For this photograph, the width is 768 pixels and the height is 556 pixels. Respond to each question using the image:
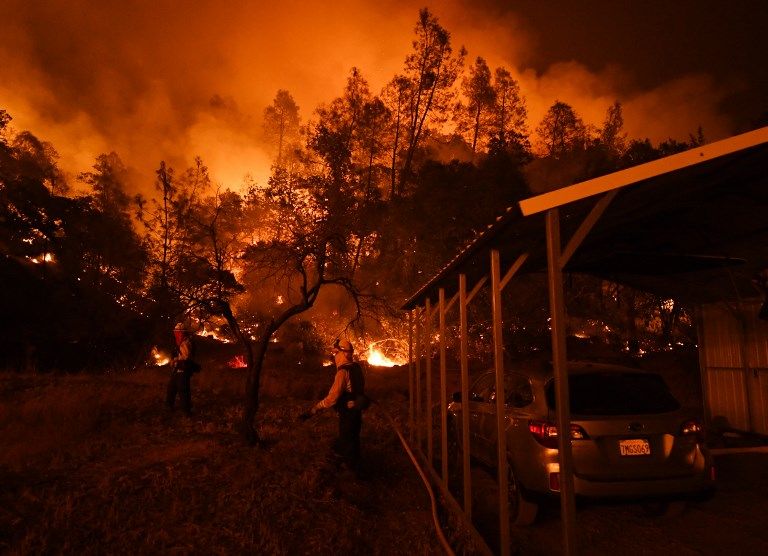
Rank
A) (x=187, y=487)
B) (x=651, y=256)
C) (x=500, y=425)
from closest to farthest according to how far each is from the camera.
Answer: (x=500, y=425)
(x=187, y=487)
(x=651, y=256)

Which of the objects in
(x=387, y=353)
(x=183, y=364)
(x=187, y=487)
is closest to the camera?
(x=187, y=487)

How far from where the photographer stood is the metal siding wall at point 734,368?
28.9 feet

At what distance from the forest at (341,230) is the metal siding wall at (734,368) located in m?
2.42

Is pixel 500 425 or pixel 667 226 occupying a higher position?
pixel 667 226

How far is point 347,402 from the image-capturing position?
631 centimetres

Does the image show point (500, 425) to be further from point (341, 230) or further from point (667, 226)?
point (341, 230)

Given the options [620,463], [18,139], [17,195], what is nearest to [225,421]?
[620,463]

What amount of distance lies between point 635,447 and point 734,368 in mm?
6856

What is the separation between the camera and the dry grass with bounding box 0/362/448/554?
4414 millimetres

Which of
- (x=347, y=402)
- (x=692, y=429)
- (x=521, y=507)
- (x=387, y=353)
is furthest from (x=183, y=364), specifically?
(x=387, y=353)

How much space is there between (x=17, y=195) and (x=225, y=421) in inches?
771

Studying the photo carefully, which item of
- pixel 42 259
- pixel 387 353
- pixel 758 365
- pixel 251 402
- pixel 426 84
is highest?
pixel 426 84

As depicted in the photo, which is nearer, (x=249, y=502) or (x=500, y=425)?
(x=500, y=425)

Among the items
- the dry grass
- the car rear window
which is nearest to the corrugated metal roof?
the car rear window
